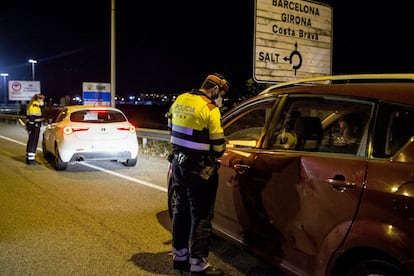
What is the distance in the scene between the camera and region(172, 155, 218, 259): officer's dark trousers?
4148 millimetres

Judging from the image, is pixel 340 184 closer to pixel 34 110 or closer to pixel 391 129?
pixel 391 129

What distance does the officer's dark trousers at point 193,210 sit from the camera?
13.6 ft

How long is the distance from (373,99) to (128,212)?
4.35m

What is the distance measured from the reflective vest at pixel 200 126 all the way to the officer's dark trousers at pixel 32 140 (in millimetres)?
8127

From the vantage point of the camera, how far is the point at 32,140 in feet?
37.3

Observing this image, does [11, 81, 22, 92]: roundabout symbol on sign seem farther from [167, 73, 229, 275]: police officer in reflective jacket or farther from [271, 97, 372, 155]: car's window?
[271, 97, 372, 155]: car's window

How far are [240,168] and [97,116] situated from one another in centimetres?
696

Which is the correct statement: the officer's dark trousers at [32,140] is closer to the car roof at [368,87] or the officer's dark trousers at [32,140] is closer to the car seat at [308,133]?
the car roof at [368,87]

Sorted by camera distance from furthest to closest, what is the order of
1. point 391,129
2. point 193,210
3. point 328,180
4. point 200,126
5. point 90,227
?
1. point 90,227
2. point 193,210
3. point 200,126
4. point 328,180
5. point 391,129

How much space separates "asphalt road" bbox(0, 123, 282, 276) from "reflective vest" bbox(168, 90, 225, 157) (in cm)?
127

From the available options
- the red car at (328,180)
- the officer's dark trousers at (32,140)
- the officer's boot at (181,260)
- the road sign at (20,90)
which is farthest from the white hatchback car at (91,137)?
the road sign at (20,90)

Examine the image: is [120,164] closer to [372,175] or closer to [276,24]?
[276,24]

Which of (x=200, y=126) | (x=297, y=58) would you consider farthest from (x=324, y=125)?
(x=297, y=58)

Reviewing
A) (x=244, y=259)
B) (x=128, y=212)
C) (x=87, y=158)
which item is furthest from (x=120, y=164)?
(x=244, y=259)
